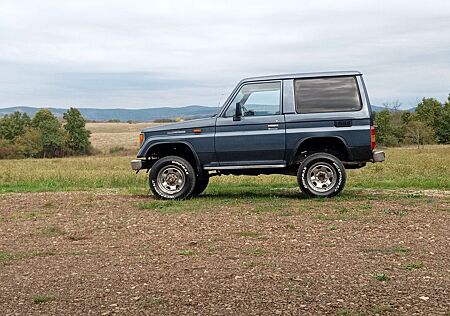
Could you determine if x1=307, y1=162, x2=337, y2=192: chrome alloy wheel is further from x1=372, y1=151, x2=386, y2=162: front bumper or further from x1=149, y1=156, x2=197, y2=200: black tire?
x1=149, y1=156, x2=197, y2=200: black tire

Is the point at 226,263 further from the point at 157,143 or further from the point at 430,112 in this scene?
the point at 430,112

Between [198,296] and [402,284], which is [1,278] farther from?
[402,284]

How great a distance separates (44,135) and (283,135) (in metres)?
73.5

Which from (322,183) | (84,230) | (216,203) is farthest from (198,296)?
(322,183)

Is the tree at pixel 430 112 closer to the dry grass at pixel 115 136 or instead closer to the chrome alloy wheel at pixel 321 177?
the dry grass at pixel 115 136

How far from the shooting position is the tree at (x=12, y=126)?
82.2 meters

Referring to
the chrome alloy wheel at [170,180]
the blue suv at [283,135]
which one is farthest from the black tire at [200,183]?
the chrome alloy wheel at [170,180]

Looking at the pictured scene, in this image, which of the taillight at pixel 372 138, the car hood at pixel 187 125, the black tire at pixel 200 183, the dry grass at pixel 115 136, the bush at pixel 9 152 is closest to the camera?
the taillight at pixel 372 138

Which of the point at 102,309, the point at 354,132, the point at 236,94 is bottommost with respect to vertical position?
the point at 102,309

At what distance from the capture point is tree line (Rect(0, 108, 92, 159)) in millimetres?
76938

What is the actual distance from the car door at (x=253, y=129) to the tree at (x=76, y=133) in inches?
2808

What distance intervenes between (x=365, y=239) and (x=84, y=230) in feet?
11.7

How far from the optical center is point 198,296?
4797 mm

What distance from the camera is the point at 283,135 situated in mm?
10477
